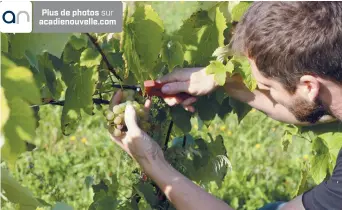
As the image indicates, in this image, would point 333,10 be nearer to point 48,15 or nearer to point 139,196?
point 48,15

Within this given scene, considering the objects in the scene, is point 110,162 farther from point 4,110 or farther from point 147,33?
point 4,110

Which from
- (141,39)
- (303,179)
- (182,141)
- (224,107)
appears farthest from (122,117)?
(303,179)

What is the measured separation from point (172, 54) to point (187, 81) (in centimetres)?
16

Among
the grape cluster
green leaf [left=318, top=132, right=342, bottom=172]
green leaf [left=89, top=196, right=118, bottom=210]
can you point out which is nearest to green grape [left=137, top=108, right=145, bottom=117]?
the grape cluster

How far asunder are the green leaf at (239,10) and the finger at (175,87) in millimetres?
266

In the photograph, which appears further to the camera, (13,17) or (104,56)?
(104,56)

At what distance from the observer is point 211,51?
2361mm

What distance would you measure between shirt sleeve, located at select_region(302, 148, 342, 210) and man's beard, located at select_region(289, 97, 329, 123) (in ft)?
0.45

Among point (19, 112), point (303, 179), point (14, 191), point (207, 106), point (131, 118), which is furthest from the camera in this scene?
point (303, 179)

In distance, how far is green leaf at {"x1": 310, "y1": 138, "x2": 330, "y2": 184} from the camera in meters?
2.54

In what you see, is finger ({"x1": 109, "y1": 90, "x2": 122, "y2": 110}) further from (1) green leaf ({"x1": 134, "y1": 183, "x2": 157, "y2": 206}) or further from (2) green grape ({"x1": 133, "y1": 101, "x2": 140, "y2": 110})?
(1) green leaf ({"x1": 134, "y1": 183, "x2": 157, "y2": 206})

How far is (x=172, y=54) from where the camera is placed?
2.22 meters

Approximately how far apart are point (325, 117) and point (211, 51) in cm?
48

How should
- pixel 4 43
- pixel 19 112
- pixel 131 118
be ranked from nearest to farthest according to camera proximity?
pixel 19 112 < pixel 4 43 < pixel 131 118
